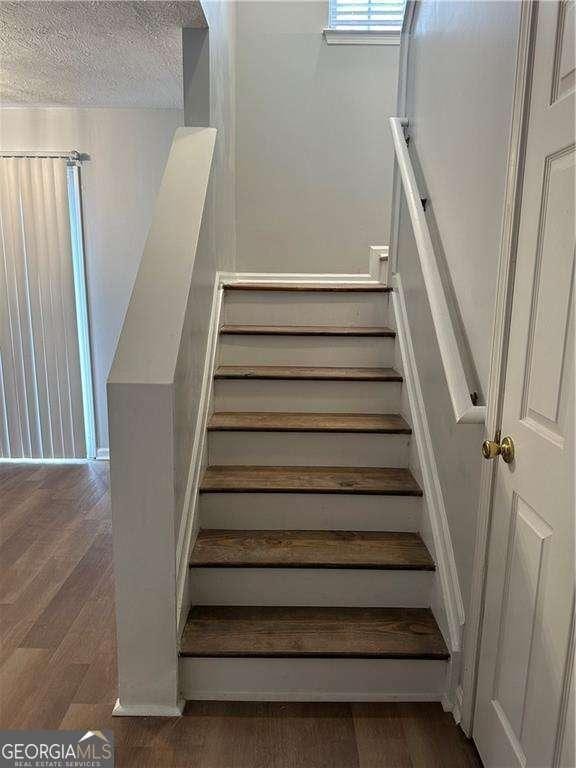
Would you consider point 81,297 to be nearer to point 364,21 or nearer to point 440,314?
point 364,21

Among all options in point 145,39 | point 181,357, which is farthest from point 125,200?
point 181,357

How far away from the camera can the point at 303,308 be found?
2859mm

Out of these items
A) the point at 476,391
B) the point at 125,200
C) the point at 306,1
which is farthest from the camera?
the point at 125,200

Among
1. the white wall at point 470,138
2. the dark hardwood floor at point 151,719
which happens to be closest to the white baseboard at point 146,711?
the dark hardwood floor at point 151,719

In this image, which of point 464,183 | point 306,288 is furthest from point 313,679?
point 306,288

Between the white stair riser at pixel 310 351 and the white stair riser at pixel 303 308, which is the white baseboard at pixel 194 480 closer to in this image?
the white stair riser at pixel 310 351

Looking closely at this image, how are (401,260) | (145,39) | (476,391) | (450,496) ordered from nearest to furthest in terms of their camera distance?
(476,391) < (450,496) < (145,39) < (401,260)

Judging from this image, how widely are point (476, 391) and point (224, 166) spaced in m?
2.01

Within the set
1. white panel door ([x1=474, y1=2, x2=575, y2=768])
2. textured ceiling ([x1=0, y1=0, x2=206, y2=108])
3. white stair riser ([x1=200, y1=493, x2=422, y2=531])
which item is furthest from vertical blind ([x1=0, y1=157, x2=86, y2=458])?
white panel door ([x1=474, y1=2, x2=575, y2=768])

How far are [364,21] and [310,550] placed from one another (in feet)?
11.4

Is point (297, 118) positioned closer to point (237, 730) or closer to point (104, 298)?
point (104, 298)

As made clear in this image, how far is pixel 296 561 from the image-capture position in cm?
189

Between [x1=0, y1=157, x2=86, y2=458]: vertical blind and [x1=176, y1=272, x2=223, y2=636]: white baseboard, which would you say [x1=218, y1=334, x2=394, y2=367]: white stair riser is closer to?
[x1=176, y1=272, x2=223, y2=636]: white baseboard

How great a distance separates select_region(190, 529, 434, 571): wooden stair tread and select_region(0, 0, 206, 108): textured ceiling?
196cm
